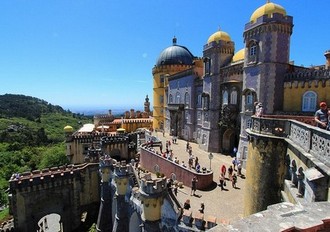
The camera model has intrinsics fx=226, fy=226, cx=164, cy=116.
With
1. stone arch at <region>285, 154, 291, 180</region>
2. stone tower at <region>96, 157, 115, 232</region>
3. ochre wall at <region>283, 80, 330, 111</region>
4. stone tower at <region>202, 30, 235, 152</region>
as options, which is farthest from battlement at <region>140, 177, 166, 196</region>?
stone tower at <region>202, 30, 235, 152</region>

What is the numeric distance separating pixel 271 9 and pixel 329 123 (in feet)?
53.1

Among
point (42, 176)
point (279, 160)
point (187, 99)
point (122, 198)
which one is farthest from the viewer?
point (187, 99)

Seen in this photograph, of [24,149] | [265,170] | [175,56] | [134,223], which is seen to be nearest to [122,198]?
[134,223]

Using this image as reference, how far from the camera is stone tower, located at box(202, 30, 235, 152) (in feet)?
88.5

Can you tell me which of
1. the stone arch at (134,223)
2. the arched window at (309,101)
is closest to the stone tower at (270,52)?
the arched window at (309,101)

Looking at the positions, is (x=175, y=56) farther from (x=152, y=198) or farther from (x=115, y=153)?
(x=152, y=198)

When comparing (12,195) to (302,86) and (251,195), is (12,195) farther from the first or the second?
(302,86)

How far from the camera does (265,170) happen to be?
→ 31.2 feet

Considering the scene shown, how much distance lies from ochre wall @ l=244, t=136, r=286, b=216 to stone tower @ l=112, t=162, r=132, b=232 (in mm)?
9583

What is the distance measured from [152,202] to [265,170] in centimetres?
663

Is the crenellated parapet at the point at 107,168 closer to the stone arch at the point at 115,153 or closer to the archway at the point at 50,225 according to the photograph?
the stone arch at the point at 115,153

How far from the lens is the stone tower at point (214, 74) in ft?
88.5

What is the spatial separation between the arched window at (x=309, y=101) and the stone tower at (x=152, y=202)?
13.5 meters

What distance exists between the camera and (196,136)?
32.7m
